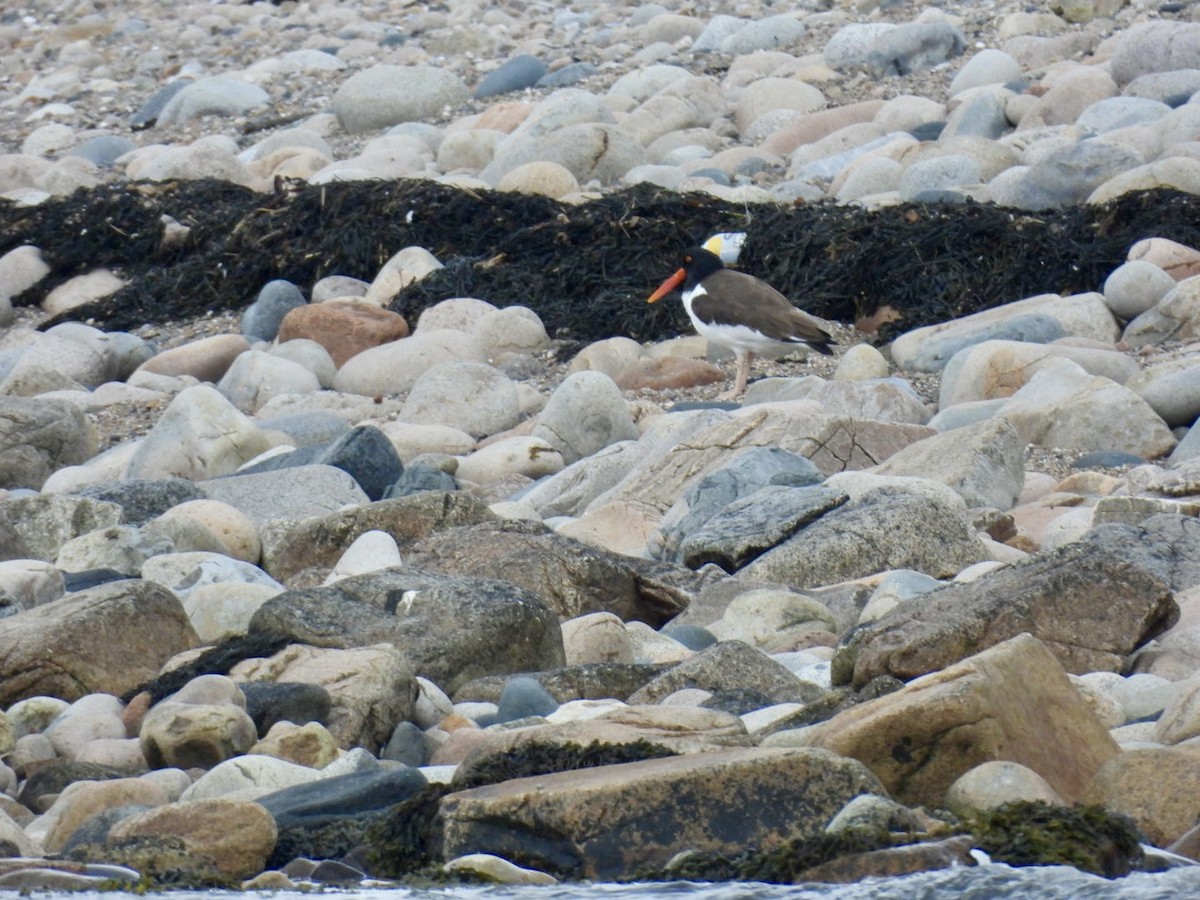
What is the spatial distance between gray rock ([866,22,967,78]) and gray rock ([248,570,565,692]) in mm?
11211

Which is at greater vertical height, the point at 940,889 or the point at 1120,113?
the point at 940,889

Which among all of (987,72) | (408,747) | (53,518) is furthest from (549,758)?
(987,72)

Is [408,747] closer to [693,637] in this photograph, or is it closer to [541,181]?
[693,637]

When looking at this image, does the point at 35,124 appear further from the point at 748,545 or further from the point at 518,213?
the point at 748,545

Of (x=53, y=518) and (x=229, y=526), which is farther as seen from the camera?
(x=53, y=518)

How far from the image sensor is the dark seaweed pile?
35.6ft

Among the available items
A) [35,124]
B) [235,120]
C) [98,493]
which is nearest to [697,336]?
[98,493]

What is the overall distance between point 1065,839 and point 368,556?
12.5ft

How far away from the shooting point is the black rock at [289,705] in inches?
187

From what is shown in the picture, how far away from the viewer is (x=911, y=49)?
15984 millimetres

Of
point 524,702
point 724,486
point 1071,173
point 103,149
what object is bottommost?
point 103,149

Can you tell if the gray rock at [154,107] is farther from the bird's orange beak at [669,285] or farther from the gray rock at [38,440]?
the gray rock at [38,440]

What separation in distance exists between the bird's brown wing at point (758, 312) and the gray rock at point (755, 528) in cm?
284

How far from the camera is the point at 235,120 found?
18.0m
